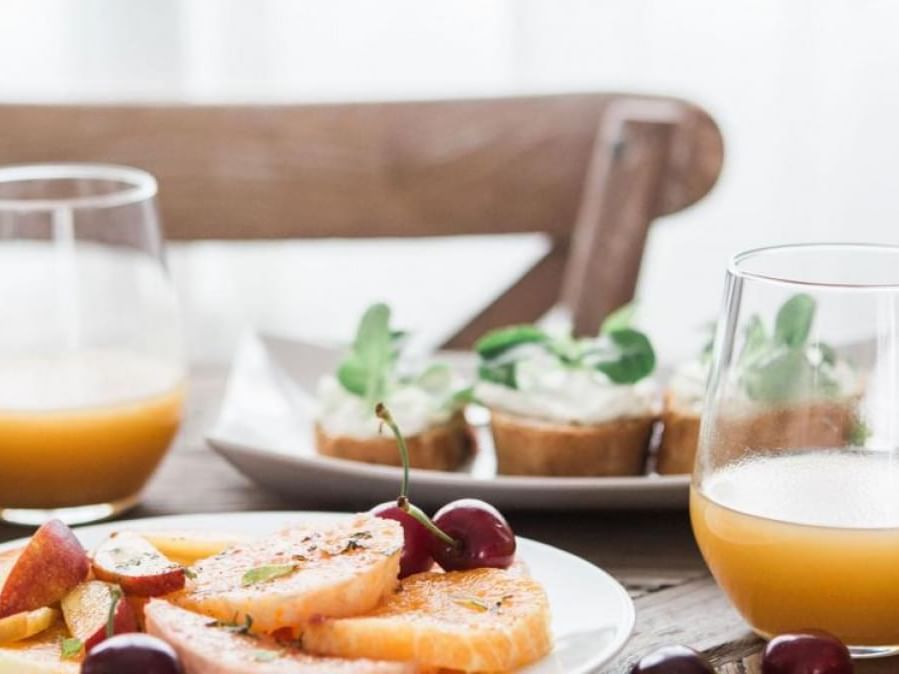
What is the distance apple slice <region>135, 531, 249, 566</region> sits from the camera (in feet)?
3.34

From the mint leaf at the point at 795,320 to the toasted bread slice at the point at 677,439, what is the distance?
446 millimetres

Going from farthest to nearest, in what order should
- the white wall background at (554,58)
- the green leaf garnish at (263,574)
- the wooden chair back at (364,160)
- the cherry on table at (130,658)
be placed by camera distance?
1. the white wall background at (554,58)
2. the wooden chair back at (364,160)
3. the green leaf garnish at (263,574)
4. the cherry on table at (130,658)

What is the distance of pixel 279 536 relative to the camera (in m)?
0.98

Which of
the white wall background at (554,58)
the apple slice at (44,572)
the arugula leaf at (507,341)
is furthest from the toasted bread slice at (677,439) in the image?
the white wall background at (554,58)

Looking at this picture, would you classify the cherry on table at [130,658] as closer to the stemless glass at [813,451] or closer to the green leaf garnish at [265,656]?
the green leaf garnish at [265,656]

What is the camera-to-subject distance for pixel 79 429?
1304 mm

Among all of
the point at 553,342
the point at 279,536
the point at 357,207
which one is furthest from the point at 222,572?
the point at 357,207

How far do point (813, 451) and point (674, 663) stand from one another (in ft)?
0.52

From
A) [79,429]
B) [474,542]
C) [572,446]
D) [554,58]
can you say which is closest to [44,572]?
[474,542]

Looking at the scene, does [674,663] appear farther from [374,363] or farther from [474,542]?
[374,363]

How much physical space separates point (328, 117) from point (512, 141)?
256 mm

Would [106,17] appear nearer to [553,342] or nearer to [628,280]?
[628,280]

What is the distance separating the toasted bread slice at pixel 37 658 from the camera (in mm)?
848

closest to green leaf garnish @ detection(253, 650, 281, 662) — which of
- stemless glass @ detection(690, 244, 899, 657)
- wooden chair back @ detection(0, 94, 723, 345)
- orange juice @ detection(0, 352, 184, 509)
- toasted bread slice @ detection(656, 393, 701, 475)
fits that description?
stemless glass @ detection(690, 244, 899, 657)
